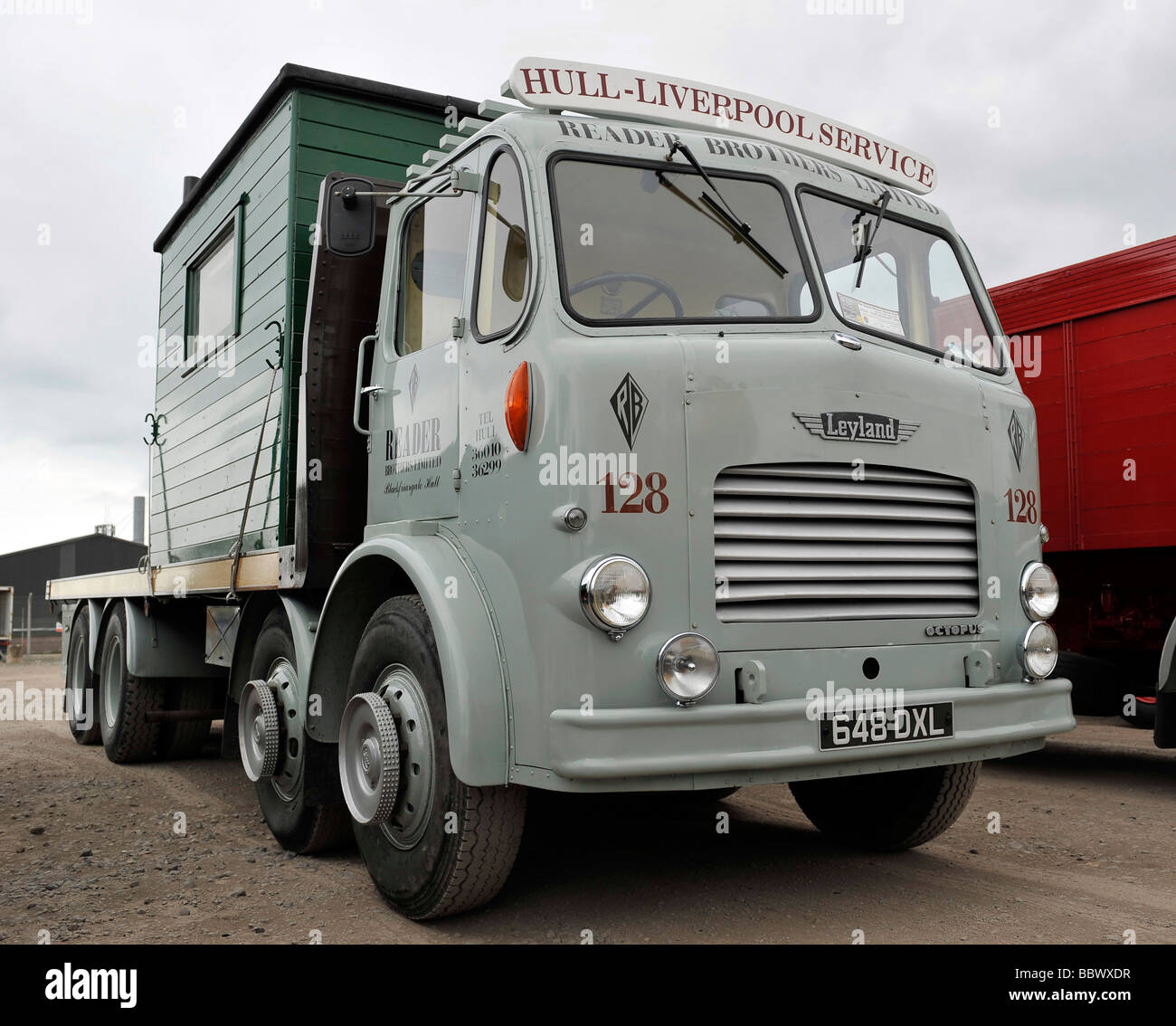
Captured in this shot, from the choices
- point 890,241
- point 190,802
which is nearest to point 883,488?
point 890,241

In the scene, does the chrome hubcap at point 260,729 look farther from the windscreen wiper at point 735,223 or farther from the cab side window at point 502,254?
the windscreen wiper at point 735,223

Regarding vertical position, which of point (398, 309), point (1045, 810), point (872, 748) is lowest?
point (1045, 810)

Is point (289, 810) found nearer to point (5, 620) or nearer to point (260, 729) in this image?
point (260, 729)

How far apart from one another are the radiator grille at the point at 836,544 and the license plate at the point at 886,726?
341mm

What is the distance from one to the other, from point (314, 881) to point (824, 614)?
244 cm

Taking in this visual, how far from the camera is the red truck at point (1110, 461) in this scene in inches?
274

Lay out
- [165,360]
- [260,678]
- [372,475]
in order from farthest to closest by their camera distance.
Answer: [165,360]
[260,678]
[372,475]

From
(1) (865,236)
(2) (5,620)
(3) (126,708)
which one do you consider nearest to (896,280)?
(1) (865,236)

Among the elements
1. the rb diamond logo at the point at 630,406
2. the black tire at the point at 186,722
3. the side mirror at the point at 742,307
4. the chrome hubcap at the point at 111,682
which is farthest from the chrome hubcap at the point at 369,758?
the chrome hubcap at the point at 111,682

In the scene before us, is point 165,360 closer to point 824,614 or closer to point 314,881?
point 314,881

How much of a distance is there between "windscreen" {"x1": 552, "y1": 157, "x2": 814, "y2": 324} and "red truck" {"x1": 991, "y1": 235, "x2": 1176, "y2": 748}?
4.01 meters

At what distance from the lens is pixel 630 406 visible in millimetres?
3549

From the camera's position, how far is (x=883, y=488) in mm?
3844

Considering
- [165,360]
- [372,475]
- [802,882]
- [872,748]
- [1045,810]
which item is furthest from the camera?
[165,360]
